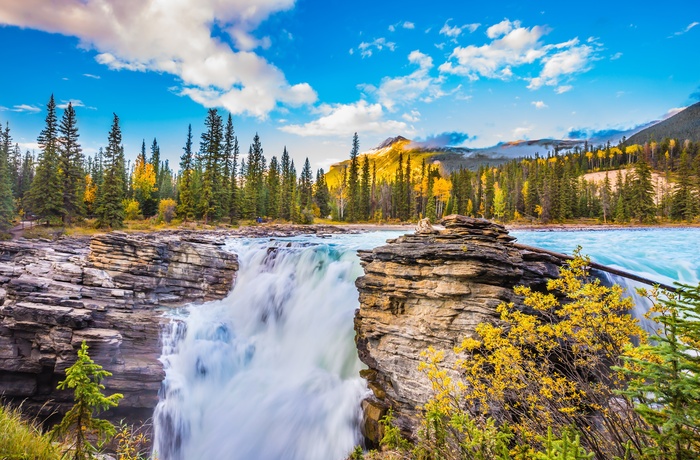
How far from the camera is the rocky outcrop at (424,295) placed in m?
9.66

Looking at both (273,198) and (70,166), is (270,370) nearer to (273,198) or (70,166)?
(70,166)

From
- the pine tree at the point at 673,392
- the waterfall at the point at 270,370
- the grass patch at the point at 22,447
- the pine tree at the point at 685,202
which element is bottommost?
the waterfall at the point at 270,370

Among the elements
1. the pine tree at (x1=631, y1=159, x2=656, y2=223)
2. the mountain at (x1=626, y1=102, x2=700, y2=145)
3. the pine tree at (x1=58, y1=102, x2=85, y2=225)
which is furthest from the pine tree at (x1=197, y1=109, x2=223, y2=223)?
the mountain at (x1=626, y1=102, x2=700, y2=145)

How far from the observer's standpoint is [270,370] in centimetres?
1429

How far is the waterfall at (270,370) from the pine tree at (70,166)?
114ft

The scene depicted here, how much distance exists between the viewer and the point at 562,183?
7300 centimetres

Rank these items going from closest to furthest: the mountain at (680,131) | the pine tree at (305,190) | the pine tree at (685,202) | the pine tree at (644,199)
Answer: the pine tree at (685,202), the pine tree at (644,199), the pine tree at (305,190), the mountain at (680,131)

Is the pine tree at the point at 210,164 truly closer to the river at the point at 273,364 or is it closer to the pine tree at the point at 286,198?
the pine tree at the point at 286,198

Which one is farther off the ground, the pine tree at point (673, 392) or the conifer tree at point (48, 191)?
the conifer tree at point (48, 191)

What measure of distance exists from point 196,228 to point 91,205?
2806 centimetres

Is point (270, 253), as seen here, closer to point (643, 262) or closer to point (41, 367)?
point (41, 367)

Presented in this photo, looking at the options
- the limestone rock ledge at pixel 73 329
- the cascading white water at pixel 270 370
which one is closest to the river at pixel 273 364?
the cascading white water at pixel 270 370

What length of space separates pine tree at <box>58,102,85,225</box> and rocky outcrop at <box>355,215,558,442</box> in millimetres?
45315

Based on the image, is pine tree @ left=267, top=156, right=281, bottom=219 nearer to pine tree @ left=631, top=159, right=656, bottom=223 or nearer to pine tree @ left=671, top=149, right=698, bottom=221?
pine tree @ left=631, top=159, right=656, bottom=223
